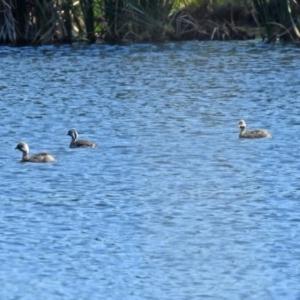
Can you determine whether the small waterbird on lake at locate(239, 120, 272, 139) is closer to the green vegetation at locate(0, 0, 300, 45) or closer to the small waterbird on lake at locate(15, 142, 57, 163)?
the small waterbird on lake at locate(15, 142, 57, 163)

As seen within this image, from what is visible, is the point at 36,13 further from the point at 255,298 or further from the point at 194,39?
the point at 255,298

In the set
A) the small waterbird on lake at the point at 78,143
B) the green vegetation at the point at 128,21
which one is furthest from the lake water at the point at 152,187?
the green vegetation at the point at 128,21

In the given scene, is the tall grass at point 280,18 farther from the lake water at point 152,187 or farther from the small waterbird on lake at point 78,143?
the small waterbird on lake at point 78,143

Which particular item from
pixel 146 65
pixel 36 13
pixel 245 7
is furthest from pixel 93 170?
pixel 245 7

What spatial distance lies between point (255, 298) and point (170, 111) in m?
14.0

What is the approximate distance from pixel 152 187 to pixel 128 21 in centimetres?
2304

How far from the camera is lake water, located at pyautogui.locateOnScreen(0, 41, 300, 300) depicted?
12938 mm

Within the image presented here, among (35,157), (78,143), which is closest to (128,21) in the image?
(78,143)

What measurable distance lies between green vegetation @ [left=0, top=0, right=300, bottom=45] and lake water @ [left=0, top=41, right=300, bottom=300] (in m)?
5.75

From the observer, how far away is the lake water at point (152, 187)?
12938 millimetres

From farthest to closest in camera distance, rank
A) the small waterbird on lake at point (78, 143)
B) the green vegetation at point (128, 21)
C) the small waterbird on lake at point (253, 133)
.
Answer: the green vegetation at point (128, 21), the small waterbird on lake at point (253, 133), the small waterbird on lake at point (78, 143)

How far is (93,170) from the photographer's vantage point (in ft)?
62.7

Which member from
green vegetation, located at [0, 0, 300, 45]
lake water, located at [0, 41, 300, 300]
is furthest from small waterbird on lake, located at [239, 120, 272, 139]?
green vegetation, located at [0, 0, 300, 45]

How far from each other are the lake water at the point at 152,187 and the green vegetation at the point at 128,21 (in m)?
5.75
